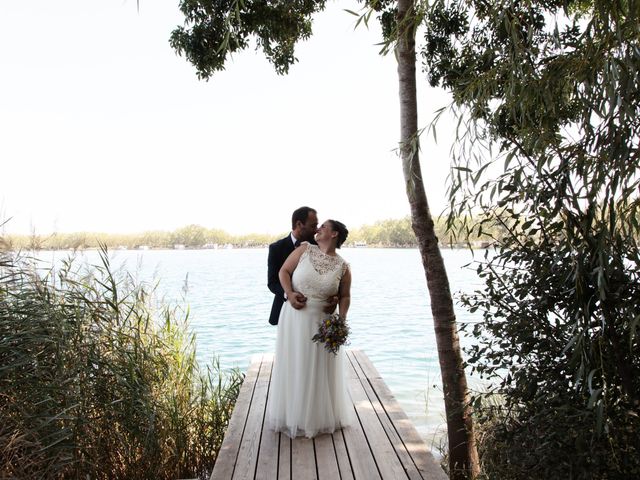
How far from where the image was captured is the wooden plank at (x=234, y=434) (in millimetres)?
3590

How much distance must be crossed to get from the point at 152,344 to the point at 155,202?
4129cm

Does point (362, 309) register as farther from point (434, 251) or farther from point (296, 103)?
point (296, 103)

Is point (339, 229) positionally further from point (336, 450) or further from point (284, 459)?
point (284, 459)

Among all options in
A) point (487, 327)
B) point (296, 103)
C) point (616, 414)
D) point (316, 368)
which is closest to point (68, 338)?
point (316, 368)

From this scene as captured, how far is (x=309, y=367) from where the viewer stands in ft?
14.2

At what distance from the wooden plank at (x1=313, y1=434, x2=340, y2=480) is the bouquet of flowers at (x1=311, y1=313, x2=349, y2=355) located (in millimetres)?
602

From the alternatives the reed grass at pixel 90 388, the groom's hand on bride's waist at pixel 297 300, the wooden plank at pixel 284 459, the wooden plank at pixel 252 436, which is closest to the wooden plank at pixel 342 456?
the wooden plank at pixel 284 459

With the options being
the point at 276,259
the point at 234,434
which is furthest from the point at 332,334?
the point at 276,259

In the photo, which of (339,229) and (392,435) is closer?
(392,435)

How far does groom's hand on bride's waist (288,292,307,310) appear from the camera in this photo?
4358 millimetres

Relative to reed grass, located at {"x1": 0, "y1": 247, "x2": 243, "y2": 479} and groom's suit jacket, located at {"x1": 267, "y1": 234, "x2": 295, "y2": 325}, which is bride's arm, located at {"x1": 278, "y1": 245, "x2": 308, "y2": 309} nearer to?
groom's suit jacket, located at {"x1": 267, "y1": 234, "x2": 295, "y2": 325}

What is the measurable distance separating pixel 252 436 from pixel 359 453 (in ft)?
2.63

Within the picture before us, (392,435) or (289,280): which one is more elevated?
(289,280)

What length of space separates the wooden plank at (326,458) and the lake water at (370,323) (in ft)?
3.57
